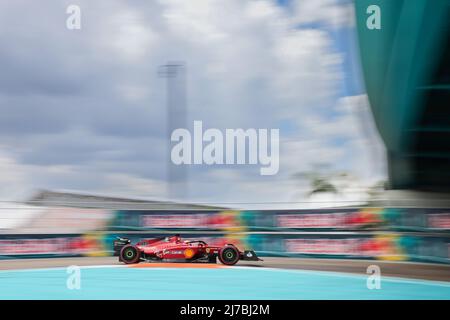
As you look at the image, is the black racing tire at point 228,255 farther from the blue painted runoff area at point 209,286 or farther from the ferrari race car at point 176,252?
the blue painted runoff area at point 209,286

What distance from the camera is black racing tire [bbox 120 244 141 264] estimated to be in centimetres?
800

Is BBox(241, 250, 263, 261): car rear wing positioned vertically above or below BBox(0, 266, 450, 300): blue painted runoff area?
above

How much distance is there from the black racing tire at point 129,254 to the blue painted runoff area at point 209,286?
0.41 ft

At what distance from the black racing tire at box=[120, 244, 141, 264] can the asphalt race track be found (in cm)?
9

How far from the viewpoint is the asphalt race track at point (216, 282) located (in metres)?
7.15

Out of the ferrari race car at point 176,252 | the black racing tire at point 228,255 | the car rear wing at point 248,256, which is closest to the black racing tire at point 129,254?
the ferrari race car at point 176,252

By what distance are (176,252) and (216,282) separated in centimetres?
97

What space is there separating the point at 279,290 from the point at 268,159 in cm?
155

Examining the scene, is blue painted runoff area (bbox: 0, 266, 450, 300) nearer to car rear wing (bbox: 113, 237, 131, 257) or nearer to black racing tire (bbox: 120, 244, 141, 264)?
black racing tire (bbox: 120, 244, 141, 264)

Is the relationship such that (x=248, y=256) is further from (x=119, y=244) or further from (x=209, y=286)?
(x=119, y=244)

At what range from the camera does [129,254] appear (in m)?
8.12

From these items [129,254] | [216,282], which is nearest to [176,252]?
[129,254]

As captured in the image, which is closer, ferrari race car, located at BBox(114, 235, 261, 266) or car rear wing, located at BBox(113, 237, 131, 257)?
ferrari race car, located at BBox(114, 235, 261, 266)

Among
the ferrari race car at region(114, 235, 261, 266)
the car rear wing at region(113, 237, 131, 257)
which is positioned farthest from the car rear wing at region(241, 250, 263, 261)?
the car rear wing at region(113, 237, 131, 257)
